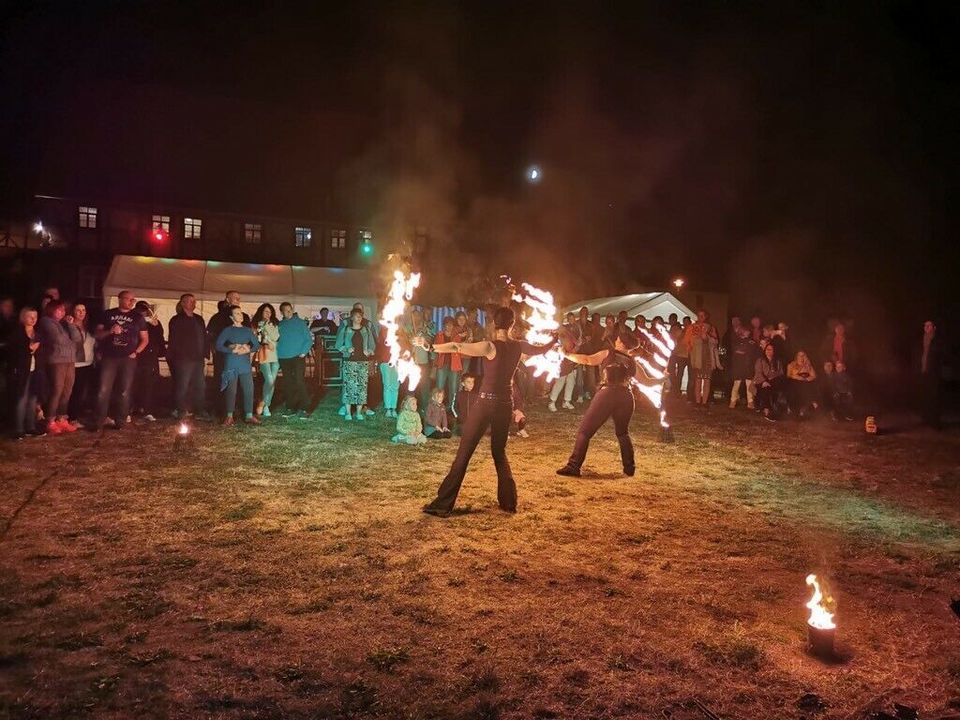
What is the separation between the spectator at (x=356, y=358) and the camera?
1234 cm

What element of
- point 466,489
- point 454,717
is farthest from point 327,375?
point 454,717

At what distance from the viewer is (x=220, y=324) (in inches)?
469

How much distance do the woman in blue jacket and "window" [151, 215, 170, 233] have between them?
2168 cm

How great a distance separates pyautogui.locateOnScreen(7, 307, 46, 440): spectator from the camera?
30.9 feet

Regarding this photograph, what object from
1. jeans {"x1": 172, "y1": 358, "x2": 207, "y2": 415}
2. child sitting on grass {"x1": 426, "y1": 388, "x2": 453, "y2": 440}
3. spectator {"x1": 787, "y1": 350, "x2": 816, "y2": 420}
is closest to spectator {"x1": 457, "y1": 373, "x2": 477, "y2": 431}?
child sitting on grass {"x1": 426, "y1": 388, "x2": 453, "y2": 440}

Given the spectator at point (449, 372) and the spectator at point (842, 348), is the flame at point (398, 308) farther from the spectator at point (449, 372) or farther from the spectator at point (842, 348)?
the spectator at point (842, 348)

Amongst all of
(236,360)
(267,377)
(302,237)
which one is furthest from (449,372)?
(302,237)

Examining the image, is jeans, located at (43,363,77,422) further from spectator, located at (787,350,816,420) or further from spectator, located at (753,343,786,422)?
spectator, located at (787,350,816,420)

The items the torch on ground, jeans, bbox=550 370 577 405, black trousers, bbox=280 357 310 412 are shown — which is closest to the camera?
the torch on ground

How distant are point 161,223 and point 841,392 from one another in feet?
90.5

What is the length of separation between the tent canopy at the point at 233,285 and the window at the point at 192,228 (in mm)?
12030

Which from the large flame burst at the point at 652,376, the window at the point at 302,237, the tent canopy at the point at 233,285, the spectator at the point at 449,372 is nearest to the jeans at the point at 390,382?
the spectator at the point at 449,372

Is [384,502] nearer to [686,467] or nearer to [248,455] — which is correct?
[248,455]

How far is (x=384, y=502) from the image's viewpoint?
273 inches
